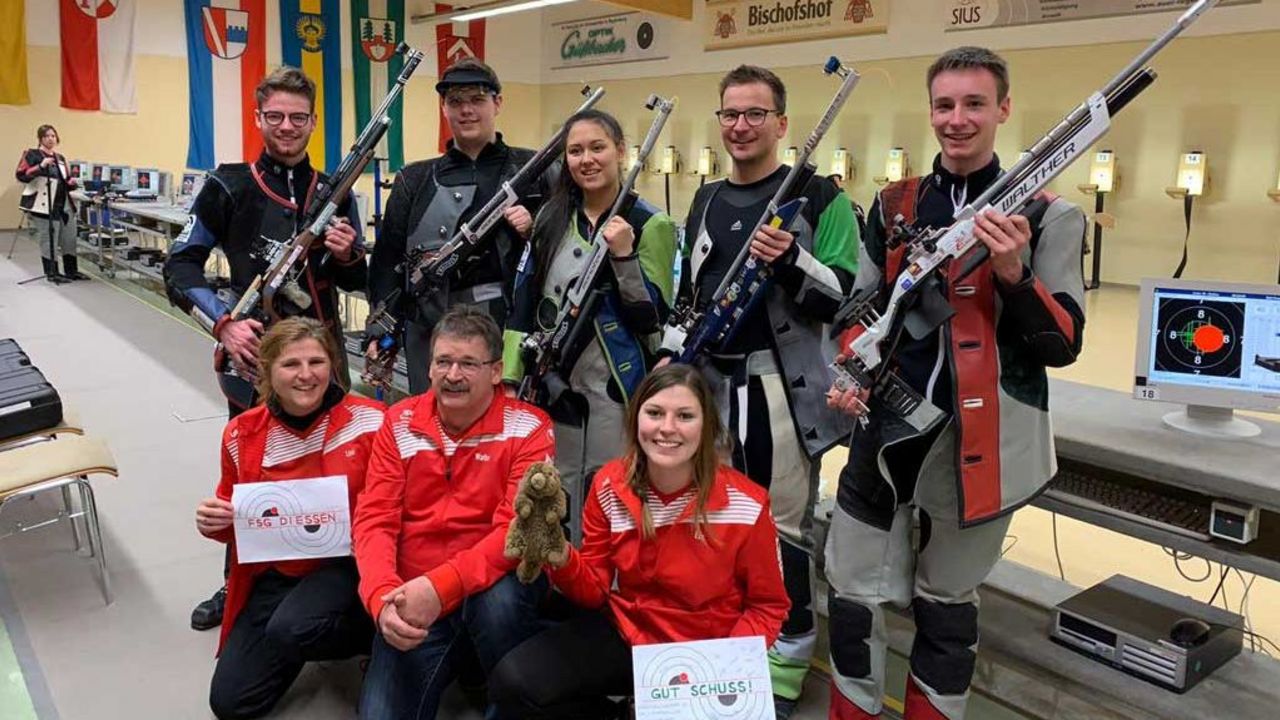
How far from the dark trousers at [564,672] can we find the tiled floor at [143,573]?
0.37 metres

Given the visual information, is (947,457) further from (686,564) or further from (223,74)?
(223,74)

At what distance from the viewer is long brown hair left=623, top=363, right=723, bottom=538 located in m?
2.03

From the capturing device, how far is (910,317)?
1.95 m

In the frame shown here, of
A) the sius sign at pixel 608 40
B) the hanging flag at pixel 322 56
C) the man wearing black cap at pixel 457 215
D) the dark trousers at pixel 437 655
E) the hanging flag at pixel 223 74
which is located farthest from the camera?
the sius sign at pixel 608 40

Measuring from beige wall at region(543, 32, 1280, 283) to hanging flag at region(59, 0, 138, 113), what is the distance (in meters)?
10.4

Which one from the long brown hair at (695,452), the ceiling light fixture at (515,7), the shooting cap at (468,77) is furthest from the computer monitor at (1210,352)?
the ceiling light fixture at (515,7)

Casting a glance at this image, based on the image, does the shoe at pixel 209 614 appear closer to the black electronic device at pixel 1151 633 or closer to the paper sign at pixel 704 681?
the paper sign at pixel 704 681

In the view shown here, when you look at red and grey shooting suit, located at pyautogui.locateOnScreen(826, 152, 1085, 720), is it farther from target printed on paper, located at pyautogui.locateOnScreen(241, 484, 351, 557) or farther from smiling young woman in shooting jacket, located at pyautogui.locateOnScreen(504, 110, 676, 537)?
target printed on paper, located at pyautogui.locateOnScreen(241, 484, 351, 557)

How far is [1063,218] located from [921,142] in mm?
10923

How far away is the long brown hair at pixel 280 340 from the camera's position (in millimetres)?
2395

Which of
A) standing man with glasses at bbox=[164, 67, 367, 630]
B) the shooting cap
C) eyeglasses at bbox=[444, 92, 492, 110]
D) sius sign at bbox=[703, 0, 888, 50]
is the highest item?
sius sign at bbox=[703, 0, 888, 50]

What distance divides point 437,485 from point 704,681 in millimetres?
822

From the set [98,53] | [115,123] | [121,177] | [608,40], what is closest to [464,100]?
[121,177]

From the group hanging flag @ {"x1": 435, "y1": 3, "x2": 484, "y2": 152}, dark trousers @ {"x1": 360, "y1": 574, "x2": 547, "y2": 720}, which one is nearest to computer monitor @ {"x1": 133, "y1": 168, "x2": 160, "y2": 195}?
hanging flag @ {"x1": 435, "y1": 3, "x2": 484, "y2": 152}
